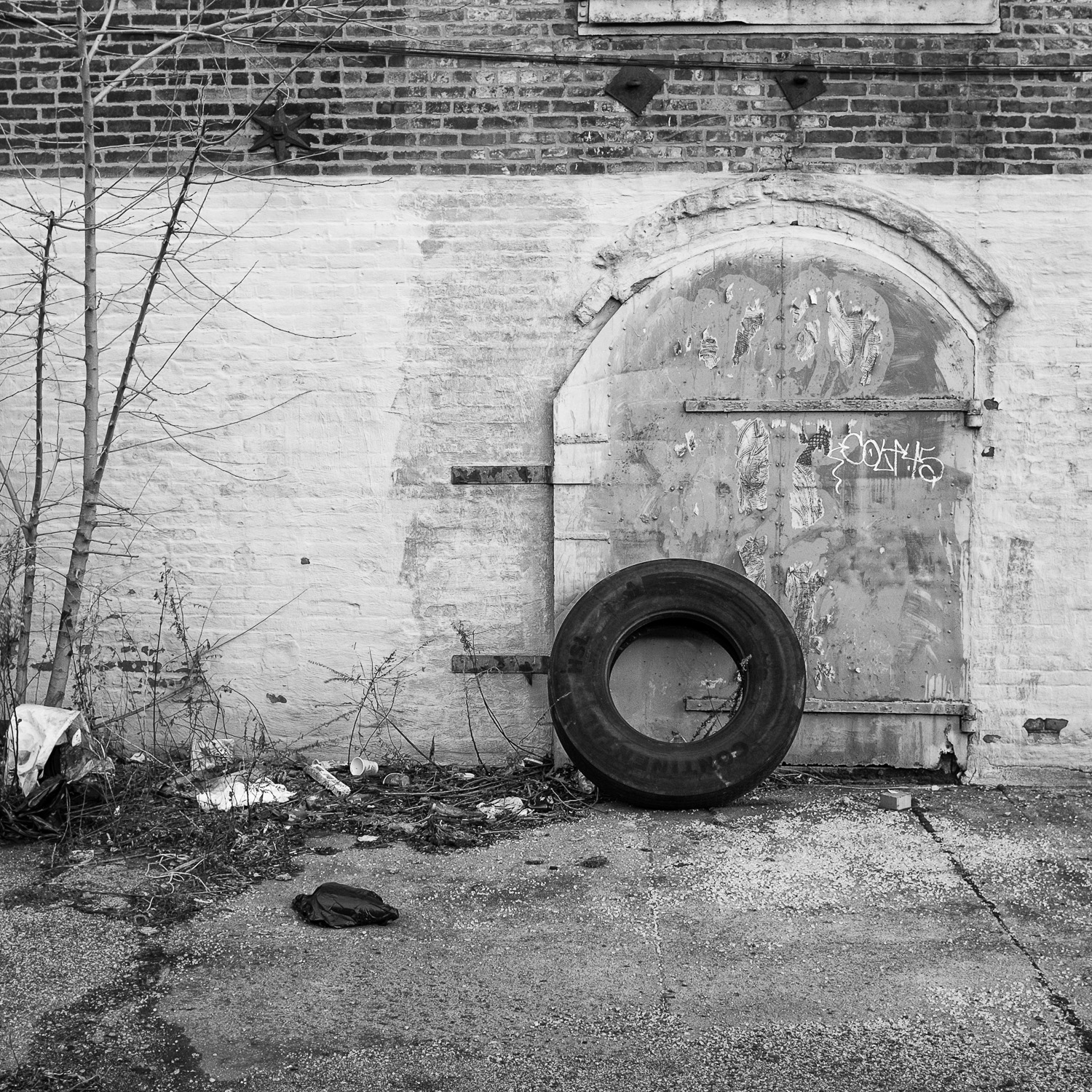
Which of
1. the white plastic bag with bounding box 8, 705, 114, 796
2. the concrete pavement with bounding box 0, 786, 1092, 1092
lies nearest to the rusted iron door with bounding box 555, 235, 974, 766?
the concrete pavement with bounding box 0, 786, 1092, 1092

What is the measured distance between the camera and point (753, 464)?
199 inches

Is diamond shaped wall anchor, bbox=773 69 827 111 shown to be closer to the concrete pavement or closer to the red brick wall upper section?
the red brick wall upper section

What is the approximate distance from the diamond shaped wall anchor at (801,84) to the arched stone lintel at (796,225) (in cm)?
35

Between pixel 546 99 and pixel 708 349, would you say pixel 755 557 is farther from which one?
pixel 546 99

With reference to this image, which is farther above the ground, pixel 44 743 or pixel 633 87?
pixel 633 87

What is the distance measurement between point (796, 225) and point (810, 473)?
111 cm

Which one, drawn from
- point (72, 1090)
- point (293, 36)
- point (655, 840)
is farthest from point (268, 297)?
point (72, 1090)

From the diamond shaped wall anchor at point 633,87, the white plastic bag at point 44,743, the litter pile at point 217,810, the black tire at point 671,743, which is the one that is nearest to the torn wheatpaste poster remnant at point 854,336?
the black tire at point 671,743

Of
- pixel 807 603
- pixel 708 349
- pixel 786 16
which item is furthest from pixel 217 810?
pixel 786 16

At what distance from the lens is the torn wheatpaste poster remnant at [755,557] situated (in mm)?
5066

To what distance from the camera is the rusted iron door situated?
16.4 feet

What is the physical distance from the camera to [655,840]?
439cm

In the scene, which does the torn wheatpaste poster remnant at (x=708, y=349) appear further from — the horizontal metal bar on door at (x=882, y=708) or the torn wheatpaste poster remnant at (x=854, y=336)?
the horizontal metal bar on door at (x=882, y=708)

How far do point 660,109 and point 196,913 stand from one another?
12.4 feet
